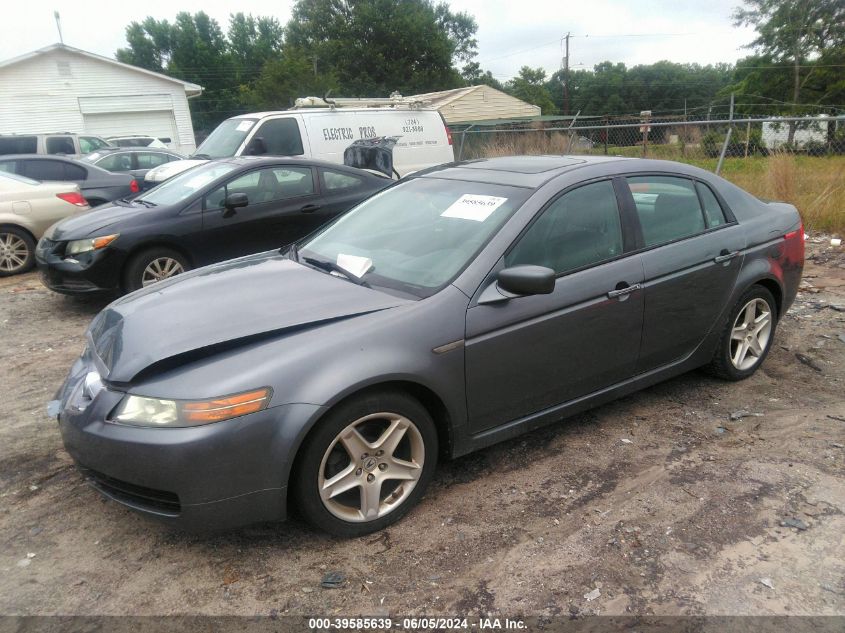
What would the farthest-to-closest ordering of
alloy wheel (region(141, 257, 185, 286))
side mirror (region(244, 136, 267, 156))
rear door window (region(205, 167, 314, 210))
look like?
side mirror (region(244, 136, 267, 156)) → rear door window (region(205, 167, 314, 210)) → alloy wheel (region(141, 257, 185, 286))

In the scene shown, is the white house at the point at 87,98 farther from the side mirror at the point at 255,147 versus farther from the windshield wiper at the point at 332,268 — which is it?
the windshield wiper at the point at 332,268

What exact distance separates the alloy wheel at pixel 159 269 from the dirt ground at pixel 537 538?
8.44 feet

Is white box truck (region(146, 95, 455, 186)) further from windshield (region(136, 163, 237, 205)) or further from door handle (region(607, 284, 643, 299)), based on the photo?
door handle (region(607, 284, 643, 299))

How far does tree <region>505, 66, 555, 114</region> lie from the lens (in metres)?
72.8

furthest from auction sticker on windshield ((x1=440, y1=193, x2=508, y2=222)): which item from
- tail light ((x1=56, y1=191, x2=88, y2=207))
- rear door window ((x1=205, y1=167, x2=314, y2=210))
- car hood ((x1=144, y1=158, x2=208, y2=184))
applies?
car hood ((x1=144, y1=158, x2=208, y2=184))

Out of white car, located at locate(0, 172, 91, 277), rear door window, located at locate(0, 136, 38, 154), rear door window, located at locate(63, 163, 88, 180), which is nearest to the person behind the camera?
white car, located at locate(0, 172, 91, 277)

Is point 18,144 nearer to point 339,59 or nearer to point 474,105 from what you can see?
point 474,105

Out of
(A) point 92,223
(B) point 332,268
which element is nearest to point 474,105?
(A) point 92,223

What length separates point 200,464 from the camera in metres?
2.48

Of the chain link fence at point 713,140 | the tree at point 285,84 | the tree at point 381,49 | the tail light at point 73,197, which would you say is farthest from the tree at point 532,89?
the tail light at point 73,197

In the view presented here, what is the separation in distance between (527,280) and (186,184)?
522 centimetres

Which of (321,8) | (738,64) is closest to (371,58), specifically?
(321,8)

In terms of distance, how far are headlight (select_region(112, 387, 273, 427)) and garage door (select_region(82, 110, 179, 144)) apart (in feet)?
100

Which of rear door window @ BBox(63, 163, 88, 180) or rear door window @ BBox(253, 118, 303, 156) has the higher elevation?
rear door window @ BBox(253, 118, 303, 156)
